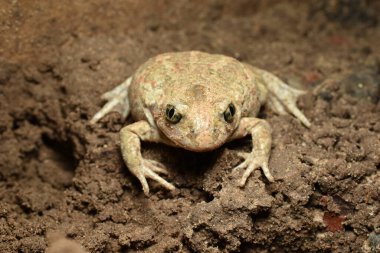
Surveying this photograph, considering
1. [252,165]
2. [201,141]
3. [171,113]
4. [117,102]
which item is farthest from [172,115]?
[117,102]

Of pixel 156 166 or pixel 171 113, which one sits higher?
pixel 171 113

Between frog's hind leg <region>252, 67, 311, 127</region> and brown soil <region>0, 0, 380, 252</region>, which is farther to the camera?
frog's hind leg <region>252, 67, 311, 127</region>

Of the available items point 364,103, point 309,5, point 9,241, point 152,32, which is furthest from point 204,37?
point 9,241

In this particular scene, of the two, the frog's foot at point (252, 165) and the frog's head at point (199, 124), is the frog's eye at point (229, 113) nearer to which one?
the frog's head at point (199, 124)

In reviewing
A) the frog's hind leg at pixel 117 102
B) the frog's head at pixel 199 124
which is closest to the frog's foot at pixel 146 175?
the frog's head at pixel 199 124

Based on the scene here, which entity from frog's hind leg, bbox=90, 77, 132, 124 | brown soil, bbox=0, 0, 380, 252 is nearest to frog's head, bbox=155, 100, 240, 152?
brown soil, bbox=0, 0, 380, 252

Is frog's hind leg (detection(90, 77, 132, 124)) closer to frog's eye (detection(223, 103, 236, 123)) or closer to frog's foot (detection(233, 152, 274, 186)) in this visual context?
frog's eye (detection(223, 103, 236, 123))

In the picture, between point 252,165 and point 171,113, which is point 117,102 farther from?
point 252,165
